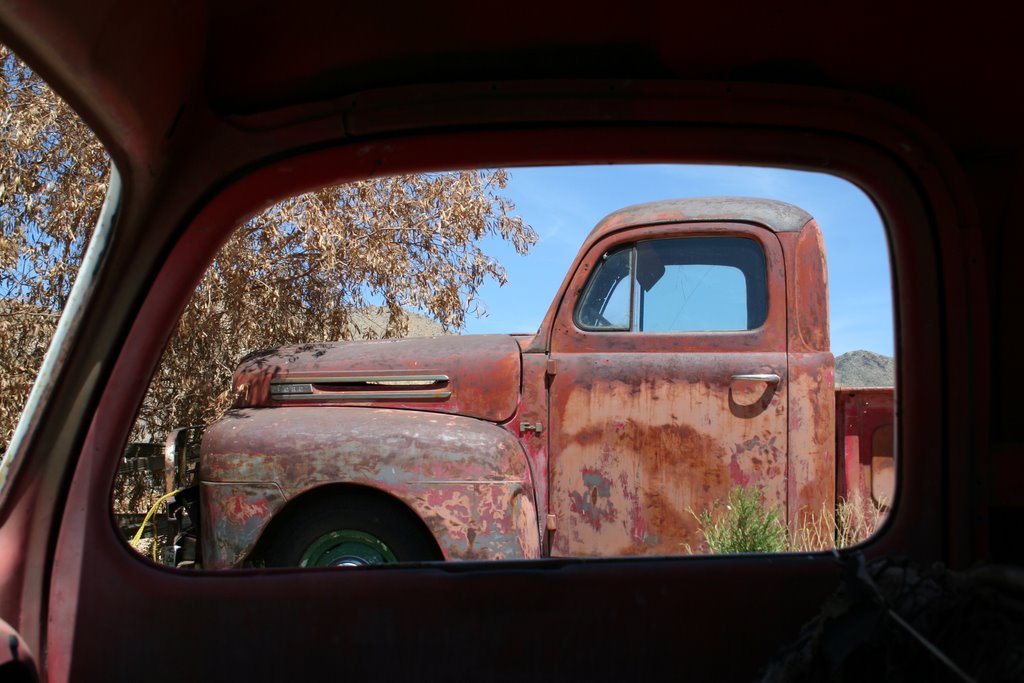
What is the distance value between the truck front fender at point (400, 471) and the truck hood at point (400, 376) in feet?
0.52

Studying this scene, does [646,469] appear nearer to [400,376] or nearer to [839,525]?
[839,525]

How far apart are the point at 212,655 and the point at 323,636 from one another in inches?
7.8

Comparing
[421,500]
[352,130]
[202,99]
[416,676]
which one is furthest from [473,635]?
[421,500]

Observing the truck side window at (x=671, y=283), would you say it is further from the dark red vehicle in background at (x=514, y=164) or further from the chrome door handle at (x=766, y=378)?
the dark red vehicle in background at (x=514, y=164)

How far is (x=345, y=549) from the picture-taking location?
10.9 ft

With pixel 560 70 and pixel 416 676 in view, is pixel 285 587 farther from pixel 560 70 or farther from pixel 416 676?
pixel 560 70

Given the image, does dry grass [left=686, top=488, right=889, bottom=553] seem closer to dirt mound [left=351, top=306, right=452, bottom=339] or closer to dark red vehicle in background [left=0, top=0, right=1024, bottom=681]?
dark red vehicle in background [left=0, top=0, right=1024, bottom=681]

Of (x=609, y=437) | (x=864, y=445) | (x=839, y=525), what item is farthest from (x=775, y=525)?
(x=609, y=437)

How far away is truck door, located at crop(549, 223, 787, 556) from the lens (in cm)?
326

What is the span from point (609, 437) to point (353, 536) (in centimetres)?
119

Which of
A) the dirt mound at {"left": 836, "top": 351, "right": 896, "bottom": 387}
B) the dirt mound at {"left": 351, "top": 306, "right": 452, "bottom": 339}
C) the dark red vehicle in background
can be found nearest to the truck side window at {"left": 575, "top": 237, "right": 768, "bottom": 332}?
the dark red vehicle in background

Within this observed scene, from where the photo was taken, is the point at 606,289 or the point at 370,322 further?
the point at 370,322

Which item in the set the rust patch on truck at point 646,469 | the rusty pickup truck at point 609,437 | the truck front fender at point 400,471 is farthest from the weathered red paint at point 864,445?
the truck front fender at point 400,471

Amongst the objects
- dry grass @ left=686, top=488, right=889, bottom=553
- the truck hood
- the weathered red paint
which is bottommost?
dry grass @ left=686, top=488, right=889, bottom=553
